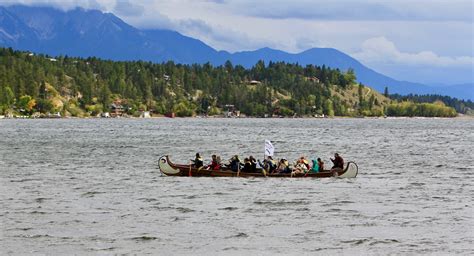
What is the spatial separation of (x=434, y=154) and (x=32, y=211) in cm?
8277

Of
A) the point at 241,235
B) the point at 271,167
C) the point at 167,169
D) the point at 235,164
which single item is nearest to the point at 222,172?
the point at 235,164

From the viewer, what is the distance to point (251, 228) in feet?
148

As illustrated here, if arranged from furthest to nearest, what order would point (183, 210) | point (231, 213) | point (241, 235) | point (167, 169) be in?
1. point (167, 169)
2. point (183, 210)
3. point (231, 213)
4. point (241, 235)

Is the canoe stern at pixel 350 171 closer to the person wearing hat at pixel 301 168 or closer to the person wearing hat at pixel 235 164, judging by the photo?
the person wearing hat at pixel 301 168

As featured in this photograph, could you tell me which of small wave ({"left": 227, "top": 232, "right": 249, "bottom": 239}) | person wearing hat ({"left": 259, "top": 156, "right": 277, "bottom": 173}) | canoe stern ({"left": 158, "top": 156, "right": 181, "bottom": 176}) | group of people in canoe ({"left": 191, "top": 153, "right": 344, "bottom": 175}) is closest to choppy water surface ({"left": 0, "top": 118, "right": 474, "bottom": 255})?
small wave ({"left": 227, "top": 232, "right": 249, "bottom": 239})

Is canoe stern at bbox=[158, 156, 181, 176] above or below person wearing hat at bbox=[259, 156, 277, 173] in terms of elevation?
below

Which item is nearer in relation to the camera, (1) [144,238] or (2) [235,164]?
(1) [144,238]

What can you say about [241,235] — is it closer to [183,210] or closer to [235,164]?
[183,210]

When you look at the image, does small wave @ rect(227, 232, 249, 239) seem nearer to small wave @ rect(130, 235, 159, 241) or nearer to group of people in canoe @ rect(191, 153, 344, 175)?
small wave @ rect(130, 235, 159, 241)

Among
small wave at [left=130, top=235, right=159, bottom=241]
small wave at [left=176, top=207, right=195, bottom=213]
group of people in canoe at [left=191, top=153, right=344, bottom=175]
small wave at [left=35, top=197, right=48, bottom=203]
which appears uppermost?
group of people in canoe at [left=191, top=153, right=344, bottom=175]

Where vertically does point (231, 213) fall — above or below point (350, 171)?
below

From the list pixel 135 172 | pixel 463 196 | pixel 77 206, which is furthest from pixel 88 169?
pixel 463 196

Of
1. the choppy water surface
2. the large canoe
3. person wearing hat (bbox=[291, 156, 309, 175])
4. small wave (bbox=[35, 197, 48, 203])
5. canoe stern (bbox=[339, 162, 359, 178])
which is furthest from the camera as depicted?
canoe stern (bbox=[339, 162, 359, 178])

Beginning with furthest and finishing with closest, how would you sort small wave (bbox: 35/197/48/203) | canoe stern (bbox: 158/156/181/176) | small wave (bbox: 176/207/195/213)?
canoe stern (bbox: 158/156/181/176) < small wave (bbox: 35/197/48/203) < small wave (bbox: 176/207/195/213)
